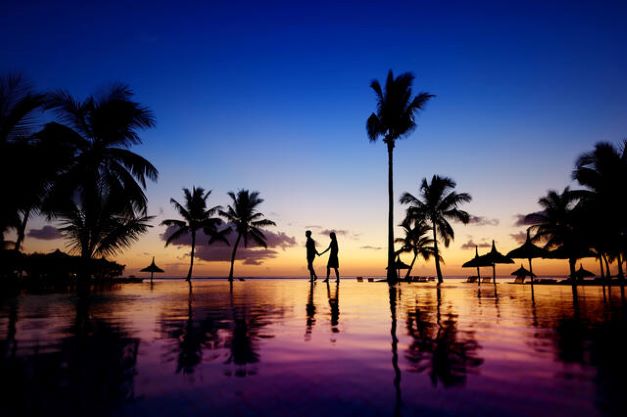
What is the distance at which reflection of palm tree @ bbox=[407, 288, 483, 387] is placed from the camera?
2.22m

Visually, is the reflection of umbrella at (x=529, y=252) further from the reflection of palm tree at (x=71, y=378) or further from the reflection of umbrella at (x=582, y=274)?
the reflection of palm tree at (x=71, y=378)

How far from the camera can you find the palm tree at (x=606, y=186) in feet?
67.0

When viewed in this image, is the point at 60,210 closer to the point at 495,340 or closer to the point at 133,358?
the point at 133,358

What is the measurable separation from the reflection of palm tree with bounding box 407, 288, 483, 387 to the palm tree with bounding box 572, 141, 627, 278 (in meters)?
22.8

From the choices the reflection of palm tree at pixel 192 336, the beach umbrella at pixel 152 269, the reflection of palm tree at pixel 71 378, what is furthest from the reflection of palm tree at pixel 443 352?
the beach umbrella at pixel 152 269

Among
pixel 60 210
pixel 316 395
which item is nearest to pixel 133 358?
pixel 316 395

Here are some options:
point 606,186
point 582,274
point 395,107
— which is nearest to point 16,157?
point 395,107

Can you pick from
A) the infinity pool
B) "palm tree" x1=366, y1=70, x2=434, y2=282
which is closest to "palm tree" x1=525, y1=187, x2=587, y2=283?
"palm tree" x1=366, y1=70, x2=434, y2=282

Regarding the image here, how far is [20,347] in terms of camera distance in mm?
2949

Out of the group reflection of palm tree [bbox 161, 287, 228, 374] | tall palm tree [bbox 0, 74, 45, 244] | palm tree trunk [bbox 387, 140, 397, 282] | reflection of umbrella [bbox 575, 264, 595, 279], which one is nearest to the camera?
reflection of palm tree [bbox 161, 287, 228, 374]

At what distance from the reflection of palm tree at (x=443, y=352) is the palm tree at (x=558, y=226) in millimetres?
31777

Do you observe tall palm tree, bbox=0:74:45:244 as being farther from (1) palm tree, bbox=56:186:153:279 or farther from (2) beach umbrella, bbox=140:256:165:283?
(2) beach umbrella, bbox=140:256:165:283

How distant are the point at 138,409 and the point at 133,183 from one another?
627 inches

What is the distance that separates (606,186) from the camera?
21.0m
